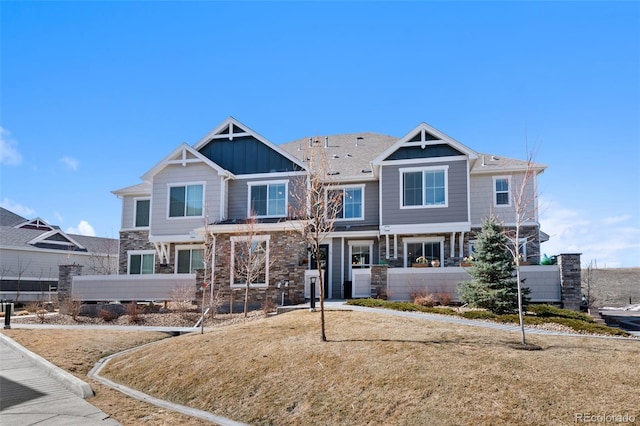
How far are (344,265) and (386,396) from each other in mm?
16694

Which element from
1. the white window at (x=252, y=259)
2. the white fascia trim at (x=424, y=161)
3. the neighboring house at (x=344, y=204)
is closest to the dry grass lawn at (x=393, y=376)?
the white window at (x=252, y=259)

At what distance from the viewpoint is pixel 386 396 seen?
7.62 metres

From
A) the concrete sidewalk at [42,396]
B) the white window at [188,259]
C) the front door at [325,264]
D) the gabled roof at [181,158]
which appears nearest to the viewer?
the concrete sidewalk at [42,396]

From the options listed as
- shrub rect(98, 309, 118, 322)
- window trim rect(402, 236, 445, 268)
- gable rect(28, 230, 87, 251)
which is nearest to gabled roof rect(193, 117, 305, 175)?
window trim rect(402, 236, 445, 268)

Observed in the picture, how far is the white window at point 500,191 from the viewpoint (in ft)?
80.8

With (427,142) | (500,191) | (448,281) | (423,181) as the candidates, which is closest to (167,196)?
(423,181)

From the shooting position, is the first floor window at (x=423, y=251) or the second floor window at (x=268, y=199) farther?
the second floor window at (x=268, y=199)

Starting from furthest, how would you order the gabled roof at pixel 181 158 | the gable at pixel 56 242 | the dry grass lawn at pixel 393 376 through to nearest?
the gable at pixel 56 242, the gabled roof at pixel 181 158, the dry grass lawn at pixel 393 376

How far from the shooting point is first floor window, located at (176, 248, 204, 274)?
1017 inches

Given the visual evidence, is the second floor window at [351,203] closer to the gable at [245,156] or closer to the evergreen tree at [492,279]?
the gable at [245,156]

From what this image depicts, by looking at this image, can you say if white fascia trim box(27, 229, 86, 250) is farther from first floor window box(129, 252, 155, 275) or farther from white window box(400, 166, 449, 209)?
white window box(400, 166, 449, 209)

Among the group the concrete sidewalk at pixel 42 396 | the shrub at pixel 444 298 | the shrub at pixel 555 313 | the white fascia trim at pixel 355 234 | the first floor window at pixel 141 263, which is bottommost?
the concrete sidewalk at pixel 42 396

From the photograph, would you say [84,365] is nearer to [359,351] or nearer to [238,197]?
[359,351]

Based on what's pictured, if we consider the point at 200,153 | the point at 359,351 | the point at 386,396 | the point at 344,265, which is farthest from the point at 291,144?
the point at 386,396
